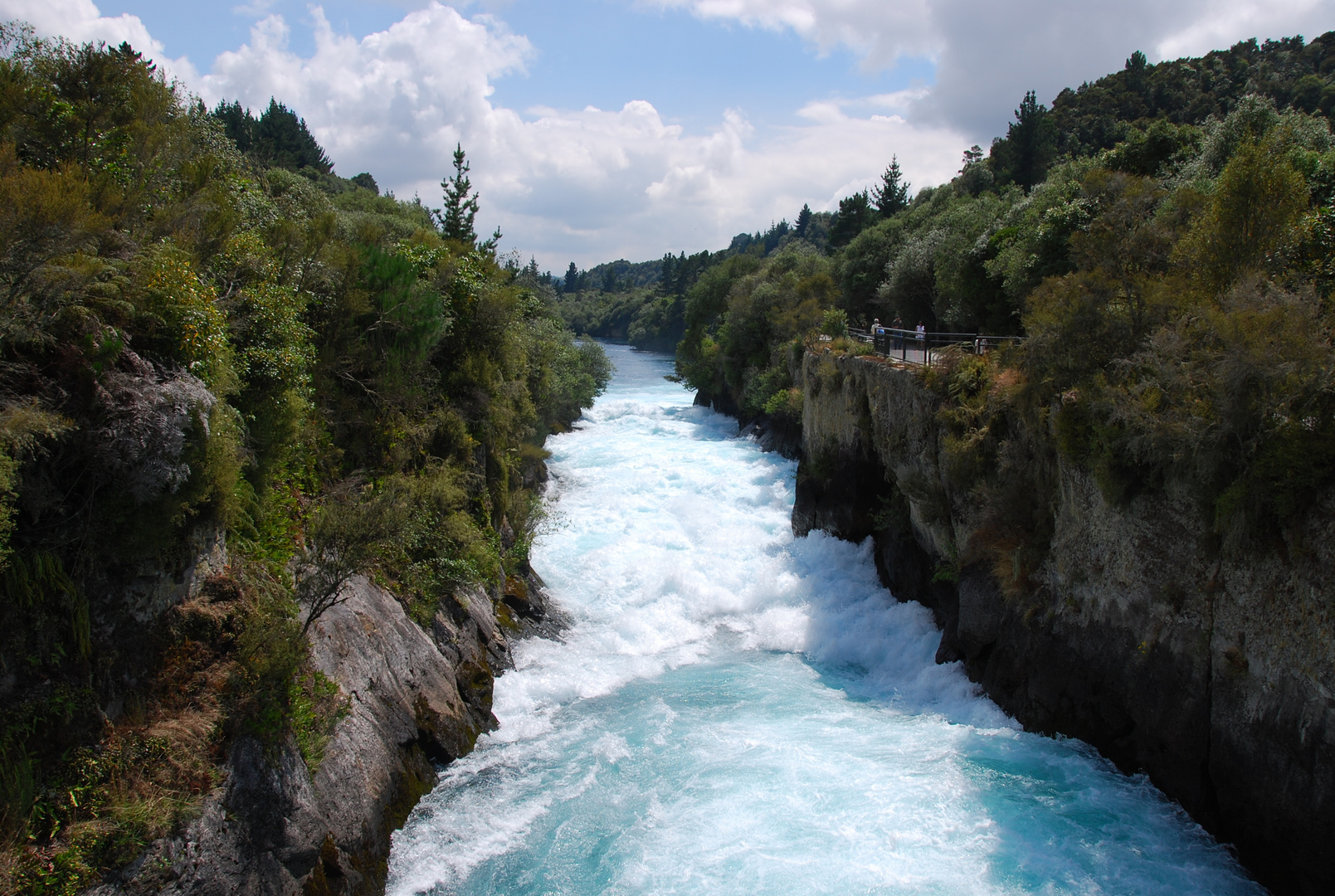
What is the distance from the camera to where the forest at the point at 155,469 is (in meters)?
6.66

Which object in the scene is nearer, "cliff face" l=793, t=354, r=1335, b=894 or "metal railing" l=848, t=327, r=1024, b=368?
→ "cliff face" l=793, t=354, r=1335, b=894

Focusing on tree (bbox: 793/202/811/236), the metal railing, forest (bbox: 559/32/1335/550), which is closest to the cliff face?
forest (bbox: 559/32/1335/550)

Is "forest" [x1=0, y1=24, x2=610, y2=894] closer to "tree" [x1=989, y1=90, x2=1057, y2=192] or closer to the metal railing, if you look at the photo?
the metal railing

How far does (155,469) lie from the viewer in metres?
7.45

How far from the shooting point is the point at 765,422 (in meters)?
47.8

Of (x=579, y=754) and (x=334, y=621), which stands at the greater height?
(x=334, y=621)

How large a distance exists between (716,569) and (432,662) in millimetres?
12292

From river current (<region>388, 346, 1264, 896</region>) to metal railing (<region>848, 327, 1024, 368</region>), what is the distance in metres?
6.09

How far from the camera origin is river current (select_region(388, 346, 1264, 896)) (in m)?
10.5

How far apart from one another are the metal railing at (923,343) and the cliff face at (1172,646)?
5.59 ft

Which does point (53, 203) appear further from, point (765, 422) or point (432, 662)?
point (765, 422)

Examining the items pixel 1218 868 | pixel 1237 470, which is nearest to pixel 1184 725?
pixel 1218 868

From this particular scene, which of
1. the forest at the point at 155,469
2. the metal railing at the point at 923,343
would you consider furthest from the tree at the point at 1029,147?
the forest at the point at 155,469

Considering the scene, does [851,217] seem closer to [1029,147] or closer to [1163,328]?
[1029,147]
